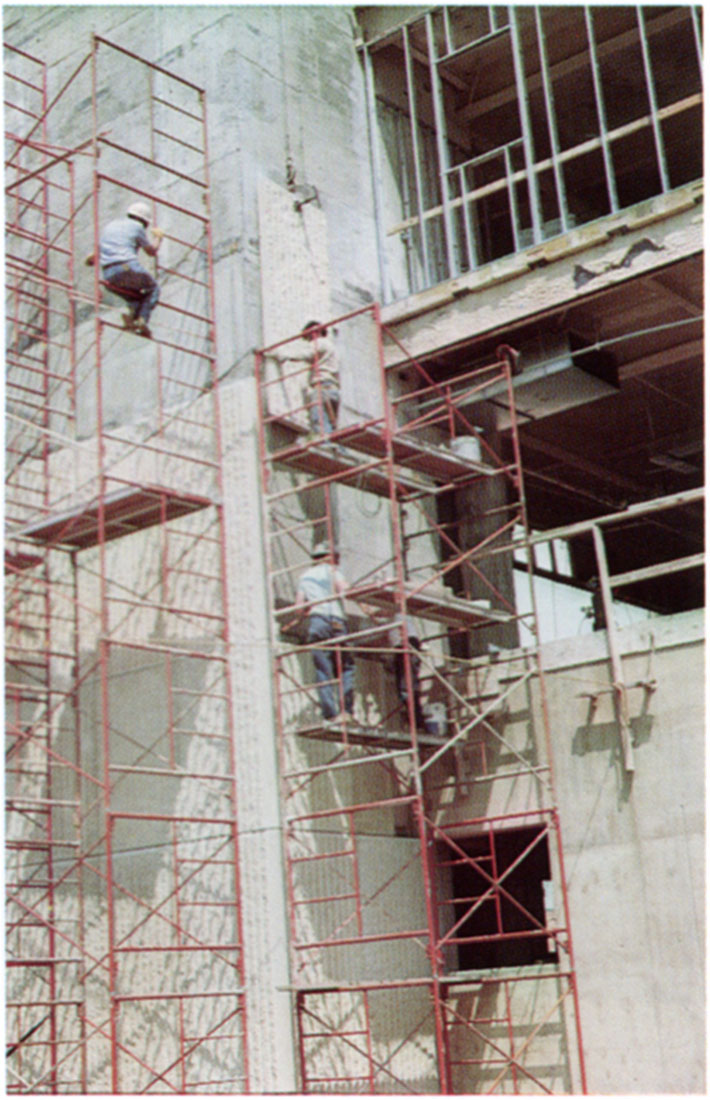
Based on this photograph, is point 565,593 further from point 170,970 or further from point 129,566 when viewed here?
point 170,970

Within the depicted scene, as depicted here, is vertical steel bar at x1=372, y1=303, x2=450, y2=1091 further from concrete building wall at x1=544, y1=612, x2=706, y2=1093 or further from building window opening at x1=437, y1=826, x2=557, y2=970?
concrete building wall at x1=544, y1=612, x2=706, y2=1093

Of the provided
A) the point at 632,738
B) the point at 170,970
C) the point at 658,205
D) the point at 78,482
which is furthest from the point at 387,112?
the point at 170,970

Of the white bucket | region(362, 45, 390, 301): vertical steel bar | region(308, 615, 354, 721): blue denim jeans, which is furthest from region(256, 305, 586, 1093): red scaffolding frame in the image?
region(362, 45, 390, 301): vertical steel bar

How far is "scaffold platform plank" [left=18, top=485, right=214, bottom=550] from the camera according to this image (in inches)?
635

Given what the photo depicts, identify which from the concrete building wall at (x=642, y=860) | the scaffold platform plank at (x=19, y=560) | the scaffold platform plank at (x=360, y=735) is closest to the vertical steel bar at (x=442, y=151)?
the concrete building wall at (x=642, y=860)

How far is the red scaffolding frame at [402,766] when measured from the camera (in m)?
Result: 15.3

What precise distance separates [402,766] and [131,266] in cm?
683

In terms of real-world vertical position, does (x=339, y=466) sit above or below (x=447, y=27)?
below

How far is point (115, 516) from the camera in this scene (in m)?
16.9

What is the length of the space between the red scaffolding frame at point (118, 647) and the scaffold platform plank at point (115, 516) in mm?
37

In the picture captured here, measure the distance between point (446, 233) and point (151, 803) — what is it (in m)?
8.60

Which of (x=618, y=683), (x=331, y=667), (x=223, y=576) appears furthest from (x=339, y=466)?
(x=618, y=683)

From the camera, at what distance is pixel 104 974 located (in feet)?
53.6

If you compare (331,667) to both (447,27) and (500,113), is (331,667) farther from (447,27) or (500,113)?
(500,113)
